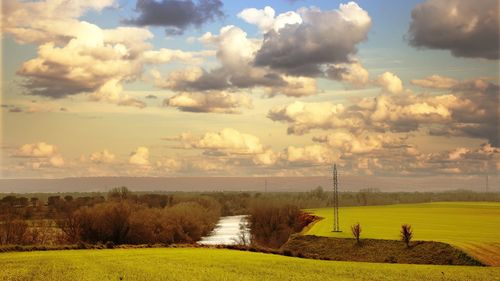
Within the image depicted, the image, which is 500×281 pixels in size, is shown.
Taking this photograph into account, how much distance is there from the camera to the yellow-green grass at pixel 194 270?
43094 mm

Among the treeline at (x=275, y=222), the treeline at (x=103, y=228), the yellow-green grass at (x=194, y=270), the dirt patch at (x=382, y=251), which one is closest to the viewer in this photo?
the yellow-green grass at (x=194, y=270)

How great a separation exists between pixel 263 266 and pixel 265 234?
290ft

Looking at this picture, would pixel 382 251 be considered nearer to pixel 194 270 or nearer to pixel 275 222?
pixel 194 270

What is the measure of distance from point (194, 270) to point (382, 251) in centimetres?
4179

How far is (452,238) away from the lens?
8506 cm

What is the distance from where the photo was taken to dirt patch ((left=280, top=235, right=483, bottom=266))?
238 feet

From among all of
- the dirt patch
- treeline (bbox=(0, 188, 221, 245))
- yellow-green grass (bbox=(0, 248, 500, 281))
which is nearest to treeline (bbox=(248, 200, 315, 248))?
treeline (bbox=(0, 188, 221, 245))

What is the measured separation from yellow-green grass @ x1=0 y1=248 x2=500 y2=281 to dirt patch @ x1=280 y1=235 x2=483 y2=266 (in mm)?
17836

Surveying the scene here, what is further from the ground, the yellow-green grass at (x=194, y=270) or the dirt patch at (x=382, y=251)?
the yellow-green grass at (x=194, y=270)

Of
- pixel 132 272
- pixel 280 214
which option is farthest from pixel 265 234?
pixel 132 272

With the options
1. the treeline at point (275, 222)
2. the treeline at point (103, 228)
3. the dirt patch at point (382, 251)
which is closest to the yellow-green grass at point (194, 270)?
the dirt patch at point (382, 251)

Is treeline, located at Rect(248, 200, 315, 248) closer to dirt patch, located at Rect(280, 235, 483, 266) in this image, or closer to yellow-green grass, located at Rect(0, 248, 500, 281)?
dirt patch, located at Rect(280, 235, 483, 266)

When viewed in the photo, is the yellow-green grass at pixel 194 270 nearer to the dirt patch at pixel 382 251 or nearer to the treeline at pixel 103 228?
the dirt patch at pixel 382 251

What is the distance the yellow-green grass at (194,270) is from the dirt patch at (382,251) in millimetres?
17836
